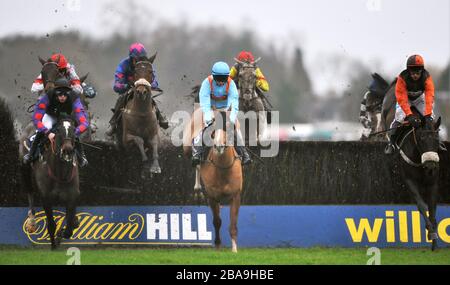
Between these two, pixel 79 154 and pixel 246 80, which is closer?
pixel 79 154

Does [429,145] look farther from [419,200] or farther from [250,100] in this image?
[250,100]

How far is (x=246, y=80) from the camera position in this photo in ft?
53.8

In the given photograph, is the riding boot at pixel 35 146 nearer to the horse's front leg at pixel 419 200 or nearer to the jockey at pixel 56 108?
the jockey at pixel 56 108

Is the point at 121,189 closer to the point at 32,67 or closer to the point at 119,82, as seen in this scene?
the point at 119,82

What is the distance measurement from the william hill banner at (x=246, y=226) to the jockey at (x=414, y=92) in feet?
4.64

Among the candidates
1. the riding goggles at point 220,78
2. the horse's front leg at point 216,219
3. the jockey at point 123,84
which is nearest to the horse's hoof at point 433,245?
the horse's front leg at point 216,219

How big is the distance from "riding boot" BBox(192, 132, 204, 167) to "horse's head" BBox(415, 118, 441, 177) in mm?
2936

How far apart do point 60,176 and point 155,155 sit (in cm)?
239

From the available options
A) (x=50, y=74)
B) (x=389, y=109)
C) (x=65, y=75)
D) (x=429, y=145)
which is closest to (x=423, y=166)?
(x=429, y=145)

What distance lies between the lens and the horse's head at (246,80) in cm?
1636

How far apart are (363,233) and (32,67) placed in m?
10.4

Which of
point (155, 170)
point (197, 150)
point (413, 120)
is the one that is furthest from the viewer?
point (155, 170)

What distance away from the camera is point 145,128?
15.2 meters
